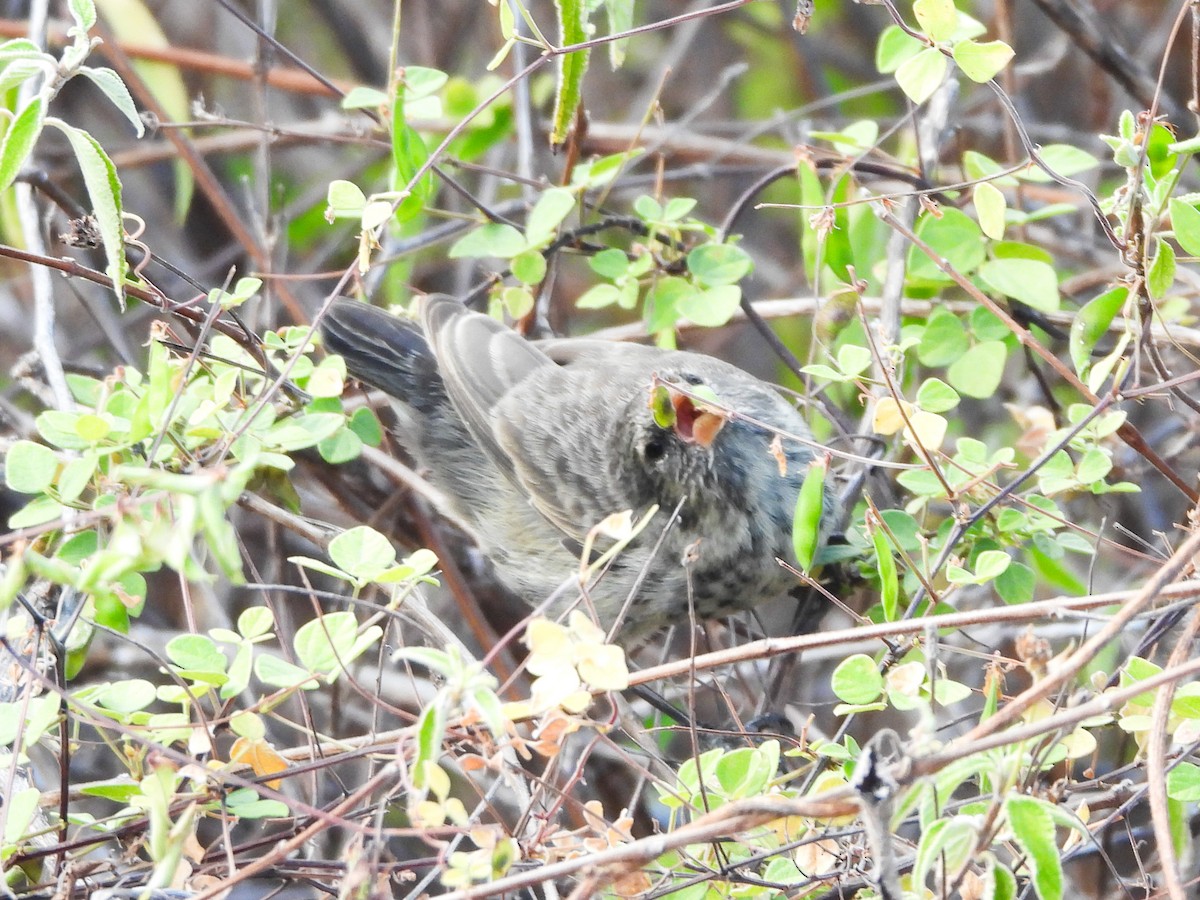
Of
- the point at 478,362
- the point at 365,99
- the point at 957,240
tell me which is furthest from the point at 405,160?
the point at 957,240

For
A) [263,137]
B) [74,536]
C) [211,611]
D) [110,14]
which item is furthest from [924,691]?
[110,14]

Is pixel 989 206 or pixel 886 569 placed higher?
pixel 989 206

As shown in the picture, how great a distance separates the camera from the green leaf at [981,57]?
76.3 inches

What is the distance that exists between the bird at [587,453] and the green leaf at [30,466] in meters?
1.23

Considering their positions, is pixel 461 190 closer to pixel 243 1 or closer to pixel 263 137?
pixel 263 137

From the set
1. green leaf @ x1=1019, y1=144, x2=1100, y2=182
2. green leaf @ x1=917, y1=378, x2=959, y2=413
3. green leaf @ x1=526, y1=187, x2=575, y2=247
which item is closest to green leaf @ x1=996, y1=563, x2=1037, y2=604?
green leaf @ x1=917, y1=378, x2=959, y2=413

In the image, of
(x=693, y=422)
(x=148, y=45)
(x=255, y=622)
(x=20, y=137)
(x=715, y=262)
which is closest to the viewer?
(x=20, y=137)

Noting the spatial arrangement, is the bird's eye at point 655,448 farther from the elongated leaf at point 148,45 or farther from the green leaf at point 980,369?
the elongated leaf at point 148,45

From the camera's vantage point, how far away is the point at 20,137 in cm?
156

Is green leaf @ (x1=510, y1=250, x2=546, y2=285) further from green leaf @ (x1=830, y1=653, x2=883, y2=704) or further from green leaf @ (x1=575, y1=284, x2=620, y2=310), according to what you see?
green leaf @ (x1=830, y1=653, x2=883, y2=704)

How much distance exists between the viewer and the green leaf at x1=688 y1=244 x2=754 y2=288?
2736 mm

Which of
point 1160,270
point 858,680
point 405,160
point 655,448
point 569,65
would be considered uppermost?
point 569,65

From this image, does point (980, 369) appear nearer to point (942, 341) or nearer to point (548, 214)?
point (942, 341)

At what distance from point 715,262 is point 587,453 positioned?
619 mm
